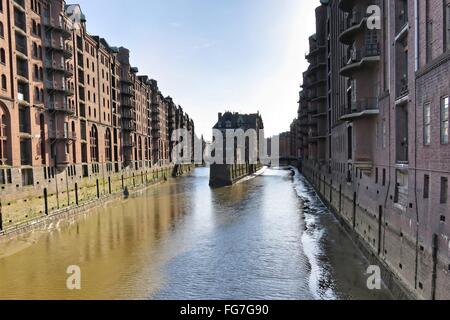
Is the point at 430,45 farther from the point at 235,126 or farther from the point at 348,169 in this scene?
the point at 235,126

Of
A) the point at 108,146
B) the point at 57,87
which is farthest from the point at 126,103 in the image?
the point at 57,87

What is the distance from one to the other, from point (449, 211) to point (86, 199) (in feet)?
116

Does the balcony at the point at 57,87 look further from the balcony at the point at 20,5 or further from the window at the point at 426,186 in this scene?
the window at the point at 426,186

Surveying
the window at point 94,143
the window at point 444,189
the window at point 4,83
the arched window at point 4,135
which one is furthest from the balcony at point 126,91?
the window at point 444,189

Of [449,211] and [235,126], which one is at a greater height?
[235,126]

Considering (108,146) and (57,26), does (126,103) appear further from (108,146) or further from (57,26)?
(57,26)

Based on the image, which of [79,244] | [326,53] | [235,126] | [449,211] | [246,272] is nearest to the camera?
[449,211]

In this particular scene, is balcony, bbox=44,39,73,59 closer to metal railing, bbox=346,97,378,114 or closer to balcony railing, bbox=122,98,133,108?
balcony railing, bbox=122,98,133,108

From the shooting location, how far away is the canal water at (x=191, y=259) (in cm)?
1548

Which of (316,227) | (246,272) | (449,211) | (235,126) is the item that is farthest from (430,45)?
(235,126)

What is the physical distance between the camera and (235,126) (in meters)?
113

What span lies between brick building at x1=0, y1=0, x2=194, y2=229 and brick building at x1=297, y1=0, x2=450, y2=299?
28.4 metres

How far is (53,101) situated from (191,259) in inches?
1229

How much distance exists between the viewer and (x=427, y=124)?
14781 millimetres
